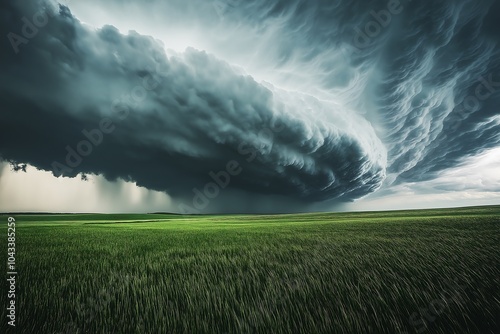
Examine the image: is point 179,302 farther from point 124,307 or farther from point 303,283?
point 303,283

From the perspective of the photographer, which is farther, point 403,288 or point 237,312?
point 403,288

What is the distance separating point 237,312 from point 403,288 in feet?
11.8

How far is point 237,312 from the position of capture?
420 cm

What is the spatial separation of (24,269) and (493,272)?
13.0 m

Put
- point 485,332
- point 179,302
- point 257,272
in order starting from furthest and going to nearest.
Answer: point 257,272 < point 179,302 < point 485,332

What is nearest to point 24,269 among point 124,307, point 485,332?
point 124,307

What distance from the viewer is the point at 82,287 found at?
544 cm

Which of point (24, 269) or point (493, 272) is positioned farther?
point (24, 269)

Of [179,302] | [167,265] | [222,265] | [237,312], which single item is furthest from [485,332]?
[167,265]

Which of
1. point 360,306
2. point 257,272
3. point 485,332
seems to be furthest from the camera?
point 257,272

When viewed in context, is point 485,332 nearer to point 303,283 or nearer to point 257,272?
point 303,283

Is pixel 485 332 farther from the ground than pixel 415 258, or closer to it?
closer to it

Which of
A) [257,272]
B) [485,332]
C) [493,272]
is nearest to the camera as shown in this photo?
[485,332]

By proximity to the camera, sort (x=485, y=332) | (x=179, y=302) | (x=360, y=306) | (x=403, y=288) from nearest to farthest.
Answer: (x=485, y=332) < (x=360, y=306) < (x=179, y=302) < (x=403, y=288)
